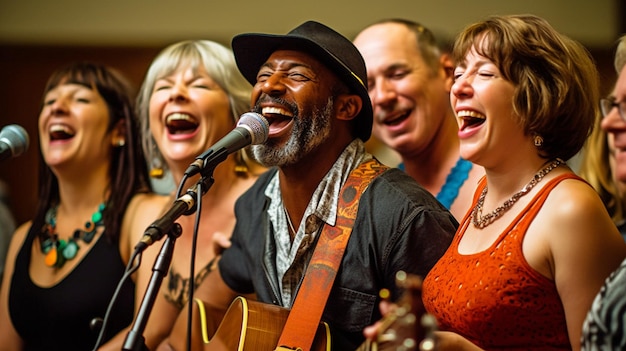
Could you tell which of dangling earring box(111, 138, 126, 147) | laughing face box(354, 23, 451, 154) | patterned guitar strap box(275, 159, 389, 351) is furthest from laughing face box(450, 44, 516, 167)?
dangling earring box(111, 138, 126, 147)

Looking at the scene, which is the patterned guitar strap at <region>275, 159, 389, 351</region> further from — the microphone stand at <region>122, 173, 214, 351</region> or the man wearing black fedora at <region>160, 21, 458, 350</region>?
the microphone stand at <region>122, 173, 214, 351</region>

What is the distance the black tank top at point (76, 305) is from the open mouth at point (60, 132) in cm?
43

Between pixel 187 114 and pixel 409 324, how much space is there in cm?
182

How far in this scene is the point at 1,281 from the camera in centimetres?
365

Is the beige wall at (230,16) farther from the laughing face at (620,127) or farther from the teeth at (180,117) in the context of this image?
the laughing face at (620,127)

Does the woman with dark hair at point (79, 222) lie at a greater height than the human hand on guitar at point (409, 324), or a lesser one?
lesser

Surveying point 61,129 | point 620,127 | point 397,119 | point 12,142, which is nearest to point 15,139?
point 12,142

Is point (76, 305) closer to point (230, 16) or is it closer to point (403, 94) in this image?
point (403, 94)

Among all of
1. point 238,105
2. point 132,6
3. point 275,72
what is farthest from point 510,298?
point 132,6

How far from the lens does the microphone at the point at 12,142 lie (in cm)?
261

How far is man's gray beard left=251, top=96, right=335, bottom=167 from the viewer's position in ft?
8.28

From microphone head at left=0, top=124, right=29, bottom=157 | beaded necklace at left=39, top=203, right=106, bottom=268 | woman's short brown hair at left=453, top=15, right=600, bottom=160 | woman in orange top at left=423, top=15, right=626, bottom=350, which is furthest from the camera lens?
beaded necklace at left=39, top=203, right=106, bottom=268

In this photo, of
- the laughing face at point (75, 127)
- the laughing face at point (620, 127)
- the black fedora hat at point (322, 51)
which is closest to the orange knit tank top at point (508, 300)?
the laughing face at point (620, 127)

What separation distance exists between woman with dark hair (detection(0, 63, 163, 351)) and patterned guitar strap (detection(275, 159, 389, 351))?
100 centimetres
